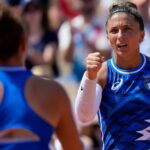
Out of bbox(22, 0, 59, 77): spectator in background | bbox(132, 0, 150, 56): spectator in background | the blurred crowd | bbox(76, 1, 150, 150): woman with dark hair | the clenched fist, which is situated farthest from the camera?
bbox(22, 0, 59, 77): spectator in background

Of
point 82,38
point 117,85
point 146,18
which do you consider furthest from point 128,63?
point 82,38

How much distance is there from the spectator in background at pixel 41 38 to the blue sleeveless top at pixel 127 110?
3909 mm

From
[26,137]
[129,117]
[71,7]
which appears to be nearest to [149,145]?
[129,117]

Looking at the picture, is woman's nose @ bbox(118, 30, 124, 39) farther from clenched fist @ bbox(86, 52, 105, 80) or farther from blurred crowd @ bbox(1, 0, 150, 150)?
blurred crowd @ bbox(1, 0, 150, 150)

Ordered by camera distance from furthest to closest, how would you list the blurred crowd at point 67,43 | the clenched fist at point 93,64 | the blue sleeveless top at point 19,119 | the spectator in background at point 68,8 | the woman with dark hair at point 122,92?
the spectator in background at point 68,8 < the blurred crowd at point 67,43 < the woman with dark hair at point 122,92 < the clenched fist at point 93,64 < the blue sleeveless top at point 19,119

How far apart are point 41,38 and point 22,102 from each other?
535 centimetres

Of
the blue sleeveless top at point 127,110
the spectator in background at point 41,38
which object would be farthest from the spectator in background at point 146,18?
the blue sleeveless top at point 127,110

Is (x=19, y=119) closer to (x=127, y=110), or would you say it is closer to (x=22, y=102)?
(x=22, y=102)

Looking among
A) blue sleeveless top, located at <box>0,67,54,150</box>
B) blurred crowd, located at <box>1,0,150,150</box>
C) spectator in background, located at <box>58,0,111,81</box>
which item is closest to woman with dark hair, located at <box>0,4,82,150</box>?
blue sleeveless top, located at <box>0,67,54,150</box>

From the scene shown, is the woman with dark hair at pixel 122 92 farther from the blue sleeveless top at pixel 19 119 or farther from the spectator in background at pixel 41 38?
the spectator in background at pixel 41 38

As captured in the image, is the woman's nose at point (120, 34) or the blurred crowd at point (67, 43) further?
the blurred crowd at point (67, 43)

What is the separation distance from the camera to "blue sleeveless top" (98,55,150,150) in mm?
4891

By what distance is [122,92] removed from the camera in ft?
16.1

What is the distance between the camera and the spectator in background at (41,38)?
29.5 feet
